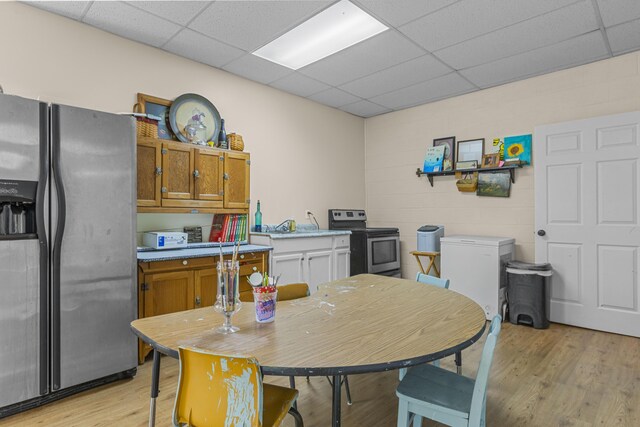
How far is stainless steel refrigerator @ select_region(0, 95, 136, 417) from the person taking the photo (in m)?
2.20

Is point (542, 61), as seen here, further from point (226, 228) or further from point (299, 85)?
point (226, 228)

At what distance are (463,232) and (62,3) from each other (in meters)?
4.89

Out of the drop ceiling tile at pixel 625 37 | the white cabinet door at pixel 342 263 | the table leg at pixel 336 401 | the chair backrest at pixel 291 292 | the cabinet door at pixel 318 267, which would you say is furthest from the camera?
the white cabinet door at pixel 342 263

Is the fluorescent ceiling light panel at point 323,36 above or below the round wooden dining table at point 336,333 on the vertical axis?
above

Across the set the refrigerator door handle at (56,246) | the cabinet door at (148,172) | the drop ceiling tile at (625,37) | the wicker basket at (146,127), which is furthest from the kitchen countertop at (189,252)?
the drop ceiling tile at (625,37)

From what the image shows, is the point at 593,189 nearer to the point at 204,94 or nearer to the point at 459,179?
the point at 459,179

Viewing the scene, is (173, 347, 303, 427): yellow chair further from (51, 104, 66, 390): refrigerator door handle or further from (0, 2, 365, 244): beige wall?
(0, 2, 365, 244): beige wall

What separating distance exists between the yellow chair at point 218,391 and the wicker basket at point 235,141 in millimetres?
3010

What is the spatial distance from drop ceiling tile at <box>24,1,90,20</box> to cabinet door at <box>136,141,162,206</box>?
1.11 metres

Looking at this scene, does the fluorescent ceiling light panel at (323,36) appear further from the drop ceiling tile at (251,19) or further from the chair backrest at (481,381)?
the chair backrest at (481,381)

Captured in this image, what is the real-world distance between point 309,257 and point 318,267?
20 centimetres

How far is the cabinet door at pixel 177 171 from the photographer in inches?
129

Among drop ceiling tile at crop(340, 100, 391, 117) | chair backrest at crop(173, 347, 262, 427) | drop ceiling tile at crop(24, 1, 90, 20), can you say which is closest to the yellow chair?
chair backrest at crop(173, 347, 262, 427)

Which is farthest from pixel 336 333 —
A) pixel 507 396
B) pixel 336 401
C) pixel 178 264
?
pixel 178 264
